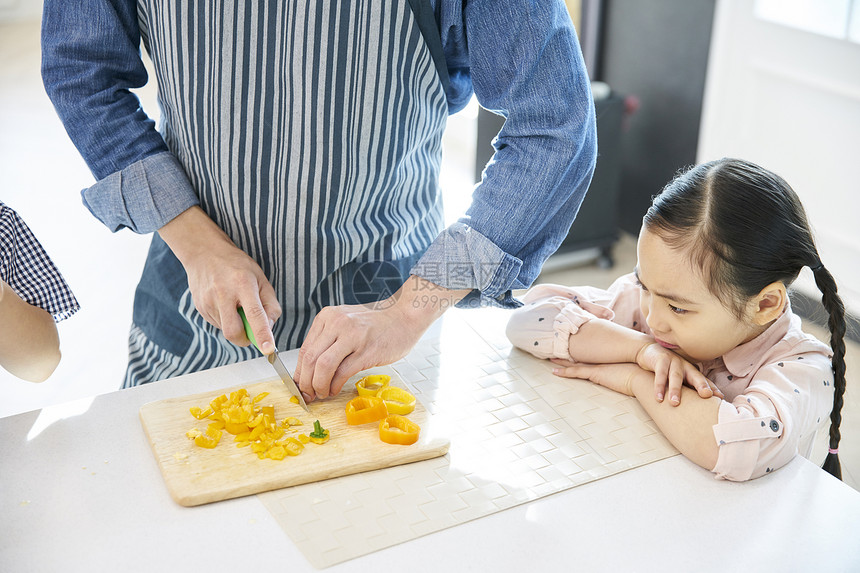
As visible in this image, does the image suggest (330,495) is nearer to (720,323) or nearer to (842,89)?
(720,323)

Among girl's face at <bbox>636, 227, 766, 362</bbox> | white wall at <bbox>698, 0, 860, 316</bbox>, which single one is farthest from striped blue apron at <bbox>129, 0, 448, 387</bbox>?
white wall at <bbox>698, 0, 860, 316</bbox>

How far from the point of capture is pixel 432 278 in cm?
102

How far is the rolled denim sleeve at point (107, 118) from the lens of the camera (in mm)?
1062

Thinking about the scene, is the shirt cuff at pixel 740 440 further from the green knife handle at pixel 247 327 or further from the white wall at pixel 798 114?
the white wall at pixel 798 114

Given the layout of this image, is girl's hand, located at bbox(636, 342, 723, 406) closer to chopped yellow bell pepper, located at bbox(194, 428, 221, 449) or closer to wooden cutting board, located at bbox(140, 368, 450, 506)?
wooden cutting board, located at bbox(140, 368, 450, 506)

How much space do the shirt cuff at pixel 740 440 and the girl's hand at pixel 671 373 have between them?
0.06 metres

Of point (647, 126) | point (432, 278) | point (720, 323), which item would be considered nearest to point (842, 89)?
point (647, 126)

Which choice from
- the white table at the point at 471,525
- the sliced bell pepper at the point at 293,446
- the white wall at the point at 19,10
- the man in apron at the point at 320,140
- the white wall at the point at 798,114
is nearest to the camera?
the white table at the point at 471,525

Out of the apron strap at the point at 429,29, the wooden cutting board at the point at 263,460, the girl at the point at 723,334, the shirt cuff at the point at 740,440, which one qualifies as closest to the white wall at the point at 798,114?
the girl at the point at 723,334

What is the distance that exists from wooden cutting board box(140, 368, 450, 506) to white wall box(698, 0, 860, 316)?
1954 millimetres

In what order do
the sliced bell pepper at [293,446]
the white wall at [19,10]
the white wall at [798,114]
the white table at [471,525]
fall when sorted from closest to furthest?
the white table at [471,525] → the sliced bell pepper at [293,446] → the white wall at [798,114] → the white wall at [19,10]

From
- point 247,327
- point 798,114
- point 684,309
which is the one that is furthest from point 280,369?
point 798,114

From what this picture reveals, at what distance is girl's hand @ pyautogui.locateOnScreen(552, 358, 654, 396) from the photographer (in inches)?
41.1

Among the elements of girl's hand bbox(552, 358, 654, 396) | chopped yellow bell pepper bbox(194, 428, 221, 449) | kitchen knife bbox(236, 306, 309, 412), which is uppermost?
kitchen knife bbox(236, 306, 309, 412)
